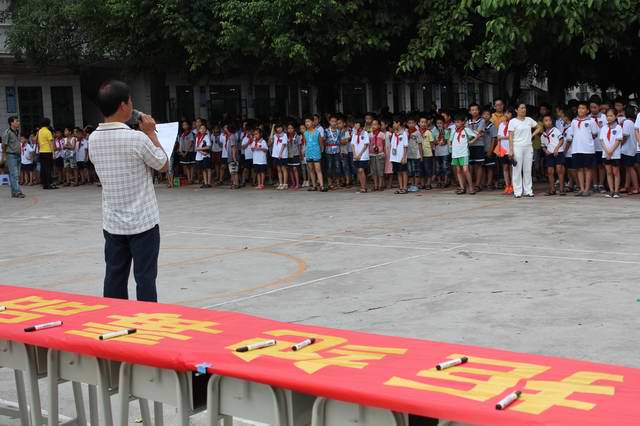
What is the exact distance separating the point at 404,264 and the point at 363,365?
6.74 metres

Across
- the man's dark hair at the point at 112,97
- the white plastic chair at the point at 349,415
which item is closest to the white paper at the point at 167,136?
the man's dark hair at the point at 112,97

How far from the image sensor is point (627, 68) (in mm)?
23125

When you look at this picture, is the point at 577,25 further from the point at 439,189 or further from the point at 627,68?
the point at 627,68

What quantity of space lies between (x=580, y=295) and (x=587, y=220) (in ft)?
16.9

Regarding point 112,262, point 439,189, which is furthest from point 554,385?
point 439,189

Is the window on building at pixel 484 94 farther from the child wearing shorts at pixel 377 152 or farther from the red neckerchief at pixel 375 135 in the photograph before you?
the red neckerchief at pixel 375 135

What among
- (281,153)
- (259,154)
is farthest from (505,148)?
(259,154)

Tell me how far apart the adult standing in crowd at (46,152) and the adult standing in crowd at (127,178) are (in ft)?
61.8

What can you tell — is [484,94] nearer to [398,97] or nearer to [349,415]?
[398,97]

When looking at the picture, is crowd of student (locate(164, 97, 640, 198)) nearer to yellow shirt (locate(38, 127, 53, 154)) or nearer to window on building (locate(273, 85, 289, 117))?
yellow shirt (locate(38, 127, 53, 154))

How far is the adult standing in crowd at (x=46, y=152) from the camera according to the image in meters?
23.8

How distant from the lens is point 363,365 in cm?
333

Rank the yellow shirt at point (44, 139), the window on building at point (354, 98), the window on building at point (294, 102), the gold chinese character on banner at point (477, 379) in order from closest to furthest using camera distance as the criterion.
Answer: the gold chinese character on banner at point (477, 379)
the yellow shirt at point (44, 139)
the window on building at point (294, 102)
the window on building at point (354, 98)

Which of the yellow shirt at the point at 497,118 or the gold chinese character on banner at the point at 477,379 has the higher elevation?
the yellow shirt at the point at 497,118
